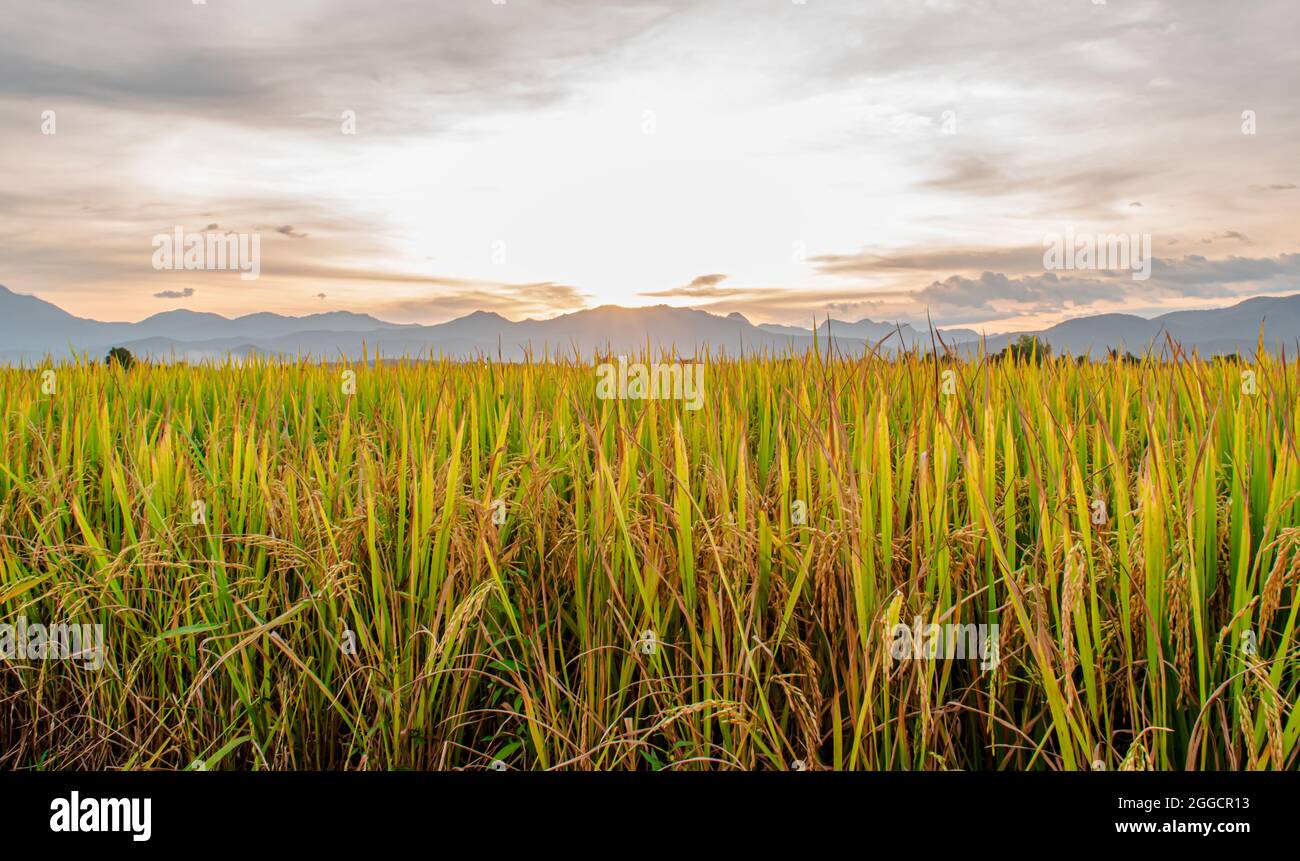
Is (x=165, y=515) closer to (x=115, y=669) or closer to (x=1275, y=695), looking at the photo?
(x=115, y=669)

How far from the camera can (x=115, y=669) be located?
8.70ft

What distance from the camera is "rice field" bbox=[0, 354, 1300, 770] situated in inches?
82.0

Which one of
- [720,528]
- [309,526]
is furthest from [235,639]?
[720,528]

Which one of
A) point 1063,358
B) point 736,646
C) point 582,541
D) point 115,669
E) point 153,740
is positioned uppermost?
point 1063,358

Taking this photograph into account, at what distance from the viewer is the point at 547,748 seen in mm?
2293

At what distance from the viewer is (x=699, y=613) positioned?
238cm

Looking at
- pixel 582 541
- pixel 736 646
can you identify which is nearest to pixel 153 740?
pixel 582 541

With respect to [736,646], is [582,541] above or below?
above

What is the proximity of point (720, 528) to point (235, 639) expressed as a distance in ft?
5.47

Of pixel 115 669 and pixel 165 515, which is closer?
pixel 115 669

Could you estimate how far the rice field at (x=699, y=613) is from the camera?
2.08 meters

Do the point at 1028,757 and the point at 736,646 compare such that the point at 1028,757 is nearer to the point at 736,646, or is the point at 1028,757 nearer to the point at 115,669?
the point at 736,646
